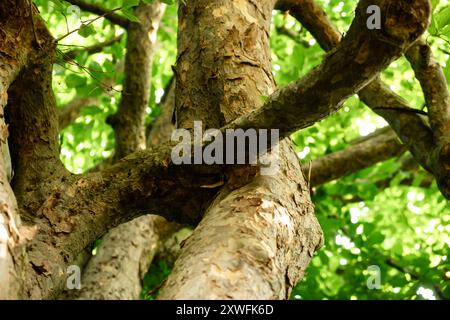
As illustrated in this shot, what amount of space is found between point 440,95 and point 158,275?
306cm

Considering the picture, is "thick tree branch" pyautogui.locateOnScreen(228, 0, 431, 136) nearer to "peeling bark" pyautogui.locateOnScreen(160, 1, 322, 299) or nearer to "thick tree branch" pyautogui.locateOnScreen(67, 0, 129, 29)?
"peeling bark" pyautogui.locateOnScreen(160, 1, 322, 299)

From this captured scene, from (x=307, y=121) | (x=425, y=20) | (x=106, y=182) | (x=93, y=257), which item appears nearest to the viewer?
(x=425, y=20)

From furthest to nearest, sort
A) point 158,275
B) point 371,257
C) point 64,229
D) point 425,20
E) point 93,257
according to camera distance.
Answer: point 158,275
point 371,257
point 93,257
point 64,229
point 425,20

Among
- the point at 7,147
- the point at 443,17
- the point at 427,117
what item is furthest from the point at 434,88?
the point at 7,147

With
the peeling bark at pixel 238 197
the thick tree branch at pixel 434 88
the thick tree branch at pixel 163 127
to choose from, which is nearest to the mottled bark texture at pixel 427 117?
the thick tree branch at pixel 434 88

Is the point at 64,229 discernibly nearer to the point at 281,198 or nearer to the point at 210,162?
the point at 210,162

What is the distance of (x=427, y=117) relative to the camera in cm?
258

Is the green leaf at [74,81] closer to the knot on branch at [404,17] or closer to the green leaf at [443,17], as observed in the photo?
the green leaf at [443,17]

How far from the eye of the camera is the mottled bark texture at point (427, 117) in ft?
7.22

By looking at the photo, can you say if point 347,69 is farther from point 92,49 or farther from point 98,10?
point 92,49

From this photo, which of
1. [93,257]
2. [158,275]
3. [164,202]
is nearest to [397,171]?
[158,275]

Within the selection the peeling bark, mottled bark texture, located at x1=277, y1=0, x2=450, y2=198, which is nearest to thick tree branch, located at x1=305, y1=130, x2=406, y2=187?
mottled bark texture, located at x1=277, y1=0, x2=450, y2=198

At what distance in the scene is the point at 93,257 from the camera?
373 cm

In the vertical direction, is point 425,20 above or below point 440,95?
below
